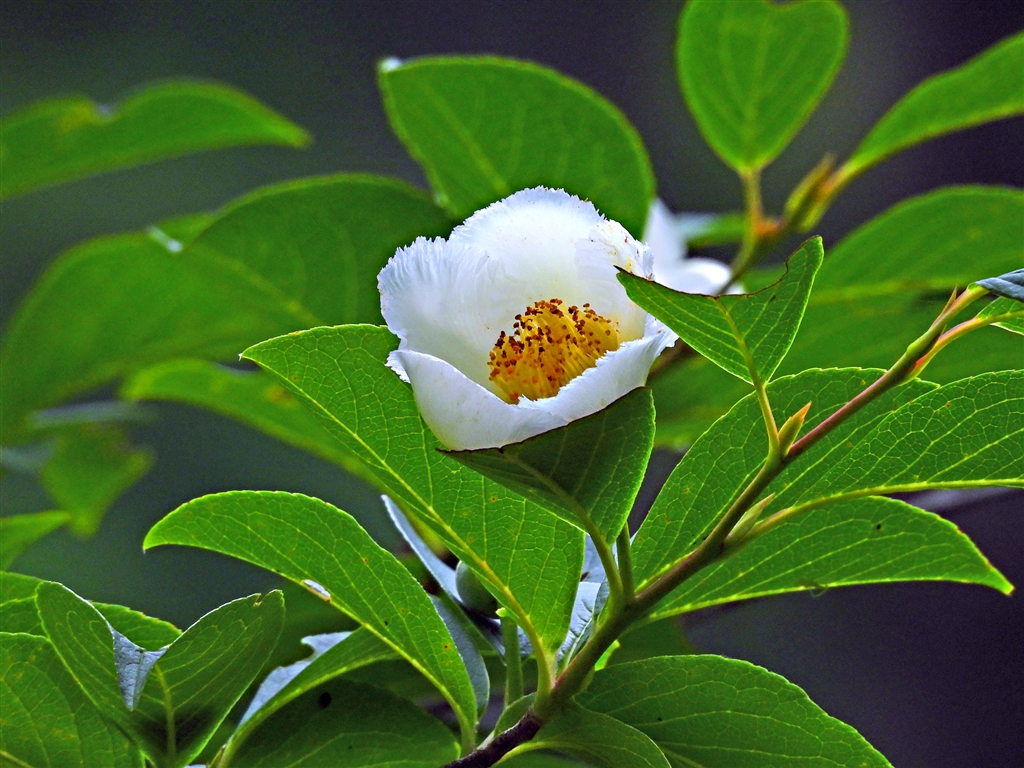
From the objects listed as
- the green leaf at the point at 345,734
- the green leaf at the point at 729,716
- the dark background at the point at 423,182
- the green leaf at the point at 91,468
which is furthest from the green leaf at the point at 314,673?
the dark background at the point at 423,182

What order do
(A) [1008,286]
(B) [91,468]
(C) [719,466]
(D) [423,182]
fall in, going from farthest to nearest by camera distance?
(D) [423,182] → (B) [91,468] → (C) [719,466] → (A) [1008,286]

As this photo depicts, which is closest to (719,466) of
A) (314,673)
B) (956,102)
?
(314,673)

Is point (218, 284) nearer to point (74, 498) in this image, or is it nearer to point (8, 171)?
point (8, 171)

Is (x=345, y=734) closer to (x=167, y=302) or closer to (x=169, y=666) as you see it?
(x=169, y=666)

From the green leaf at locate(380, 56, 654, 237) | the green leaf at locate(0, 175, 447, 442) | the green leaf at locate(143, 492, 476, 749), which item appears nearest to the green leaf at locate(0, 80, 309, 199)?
the green leaf at locate(0, 175, 447, 442)

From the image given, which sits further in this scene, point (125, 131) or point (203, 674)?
point (125, 131)

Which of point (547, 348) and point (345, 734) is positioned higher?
point (547, 348)

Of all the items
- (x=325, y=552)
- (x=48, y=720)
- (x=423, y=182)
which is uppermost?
(x=423, y=182)

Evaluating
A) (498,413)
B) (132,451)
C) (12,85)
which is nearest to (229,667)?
(498,413)
